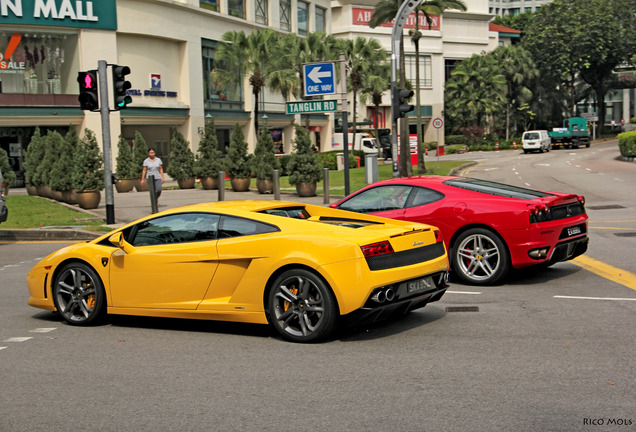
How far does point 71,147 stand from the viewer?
24797mm

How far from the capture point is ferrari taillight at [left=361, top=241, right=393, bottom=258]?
670cm

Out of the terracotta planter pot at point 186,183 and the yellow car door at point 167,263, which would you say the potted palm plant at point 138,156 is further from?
the yellow car door at point 167,263

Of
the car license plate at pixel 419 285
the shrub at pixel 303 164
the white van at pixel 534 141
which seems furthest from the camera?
the white van at pixel 534 141

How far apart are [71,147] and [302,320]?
19.9 metres

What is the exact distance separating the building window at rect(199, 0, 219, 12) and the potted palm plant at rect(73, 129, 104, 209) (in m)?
29.7

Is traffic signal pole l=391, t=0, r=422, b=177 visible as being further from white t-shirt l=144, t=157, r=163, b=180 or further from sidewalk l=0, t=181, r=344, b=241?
white t-shirt l=144, t=157, r=163, b=180

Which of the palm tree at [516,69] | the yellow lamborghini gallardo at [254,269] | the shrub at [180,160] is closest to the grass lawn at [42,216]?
the yellow lamborghini gallardo at [254,269]

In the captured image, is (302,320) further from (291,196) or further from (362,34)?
(362,34)

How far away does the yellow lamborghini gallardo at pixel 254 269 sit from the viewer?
6.70m

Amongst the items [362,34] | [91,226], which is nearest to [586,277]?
[91,226]

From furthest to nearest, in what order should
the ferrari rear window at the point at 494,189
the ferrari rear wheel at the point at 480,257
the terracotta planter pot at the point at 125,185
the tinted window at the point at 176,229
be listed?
the terracotta planter pot at the point at 125,185 < the ferrari rear window at the point at 494,189 < the ferrari rear wheel at the point at 480,257 < the tinted window at the point at 176,229

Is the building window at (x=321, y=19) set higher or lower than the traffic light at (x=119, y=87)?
higher

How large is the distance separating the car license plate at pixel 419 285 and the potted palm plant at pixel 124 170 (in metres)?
28.3

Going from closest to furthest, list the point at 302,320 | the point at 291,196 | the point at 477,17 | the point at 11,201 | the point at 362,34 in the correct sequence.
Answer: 1. the point at 302,320
2. the point at 11,201
3. the point at 291,196
4. the point at 362,34
5. the point at 477,17
